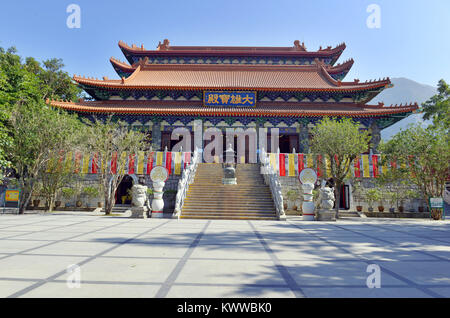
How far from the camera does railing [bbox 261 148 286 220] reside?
10256 millimetres

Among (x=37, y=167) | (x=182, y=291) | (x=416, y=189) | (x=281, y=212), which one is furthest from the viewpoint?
(x=416, y=189)

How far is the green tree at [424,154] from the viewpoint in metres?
10.8

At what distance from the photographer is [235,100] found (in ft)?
60.6

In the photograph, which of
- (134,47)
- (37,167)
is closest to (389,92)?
(134,47)

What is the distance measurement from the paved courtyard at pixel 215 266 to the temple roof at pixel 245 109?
40.4ft

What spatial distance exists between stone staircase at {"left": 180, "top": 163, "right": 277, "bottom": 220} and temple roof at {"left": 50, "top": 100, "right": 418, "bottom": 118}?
461 cm

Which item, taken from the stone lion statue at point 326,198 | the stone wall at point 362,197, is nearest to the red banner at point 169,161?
the stone wall at point 362,197

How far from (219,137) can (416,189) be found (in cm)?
1210

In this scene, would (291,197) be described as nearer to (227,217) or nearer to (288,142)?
(227,217)

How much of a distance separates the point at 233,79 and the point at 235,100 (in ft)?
9.61

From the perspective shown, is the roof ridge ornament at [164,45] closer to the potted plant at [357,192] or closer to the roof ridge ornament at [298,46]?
the roof ridge ornament at [298,46]

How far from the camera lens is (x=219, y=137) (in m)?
18.0
